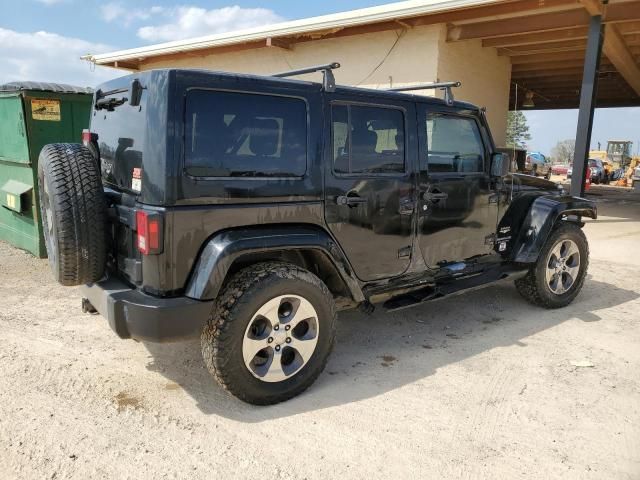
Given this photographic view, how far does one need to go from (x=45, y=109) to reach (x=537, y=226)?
5.47m

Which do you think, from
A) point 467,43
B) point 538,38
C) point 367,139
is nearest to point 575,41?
point 538,38

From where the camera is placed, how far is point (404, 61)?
10.0m

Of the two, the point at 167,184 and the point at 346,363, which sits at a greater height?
the point at 167,184

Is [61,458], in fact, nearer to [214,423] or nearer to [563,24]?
[214,423]

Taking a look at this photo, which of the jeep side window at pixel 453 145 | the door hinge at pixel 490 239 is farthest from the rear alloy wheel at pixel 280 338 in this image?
the door hinge at pixel 490 239

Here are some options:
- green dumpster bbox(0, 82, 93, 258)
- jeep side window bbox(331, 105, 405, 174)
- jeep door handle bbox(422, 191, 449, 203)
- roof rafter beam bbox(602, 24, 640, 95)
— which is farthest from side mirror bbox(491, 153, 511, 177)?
roof rafter beam bbox(602, 24, 640, 95)

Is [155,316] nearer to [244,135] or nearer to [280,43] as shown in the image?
[244,135]

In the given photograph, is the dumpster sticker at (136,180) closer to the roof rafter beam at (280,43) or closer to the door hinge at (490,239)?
the door hinge at (490,239)

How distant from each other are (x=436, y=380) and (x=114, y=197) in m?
2.41

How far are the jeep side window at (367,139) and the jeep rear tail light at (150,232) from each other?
1201mm

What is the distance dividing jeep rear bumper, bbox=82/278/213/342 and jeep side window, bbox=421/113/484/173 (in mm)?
2011

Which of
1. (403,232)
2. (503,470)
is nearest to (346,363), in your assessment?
(403,232)

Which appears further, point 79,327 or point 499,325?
point 499,325

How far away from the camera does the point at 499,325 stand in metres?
4.58
